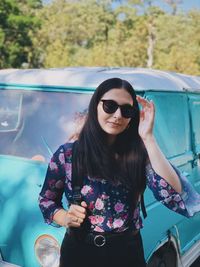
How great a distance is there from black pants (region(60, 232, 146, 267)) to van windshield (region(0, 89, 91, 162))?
1320 mm

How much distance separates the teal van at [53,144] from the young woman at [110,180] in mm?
747

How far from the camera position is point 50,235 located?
284 centimetres

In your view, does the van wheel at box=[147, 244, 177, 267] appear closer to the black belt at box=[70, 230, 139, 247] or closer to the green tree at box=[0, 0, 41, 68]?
the black belt at box=[70, 230, 139, 247]

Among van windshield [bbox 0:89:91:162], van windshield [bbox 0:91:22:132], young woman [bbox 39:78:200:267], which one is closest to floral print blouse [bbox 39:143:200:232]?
young woman [bbox 39:78:200:267]

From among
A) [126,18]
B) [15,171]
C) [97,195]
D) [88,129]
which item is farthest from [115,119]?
[126,18]

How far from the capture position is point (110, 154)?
83.9 inches

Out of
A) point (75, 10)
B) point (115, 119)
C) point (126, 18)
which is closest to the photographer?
point (115, 119)

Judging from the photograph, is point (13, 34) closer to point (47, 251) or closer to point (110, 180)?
point (47, 251)

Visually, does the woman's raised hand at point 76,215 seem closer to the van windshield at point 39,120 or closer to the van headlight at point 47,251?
the van headlight at point 47,251

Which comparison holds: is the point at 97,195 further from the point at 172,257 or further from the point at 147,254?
the point at 172,257

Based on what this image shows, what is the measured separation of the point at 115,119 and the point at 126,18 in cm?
3173

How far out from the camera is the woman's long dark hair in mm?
2082

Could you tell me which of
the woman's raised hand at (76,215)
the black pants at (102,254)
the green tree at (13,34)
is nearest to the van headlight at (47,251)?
the black pants at (102,254)

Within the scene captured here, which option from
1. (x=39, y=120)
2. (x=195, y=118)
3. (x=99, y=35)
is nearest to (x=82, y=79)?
(x=39, y=120)
